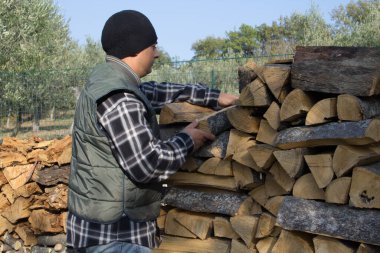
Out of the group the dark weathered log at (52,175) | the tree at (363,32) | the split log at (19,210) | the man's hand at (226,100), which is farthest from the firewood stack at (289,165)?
the tree at (363,32)

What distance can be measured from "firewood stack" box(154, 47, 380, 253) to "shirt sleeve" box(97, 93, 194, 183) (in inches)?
31.3

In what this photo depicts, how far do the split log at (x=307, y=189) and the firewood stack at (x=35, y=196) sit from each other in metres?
3.24

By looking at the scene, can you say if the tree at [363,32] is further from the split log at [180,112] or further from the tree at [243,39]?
the tree at [243,39]

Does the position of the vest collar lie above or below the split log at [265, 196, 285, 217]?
above

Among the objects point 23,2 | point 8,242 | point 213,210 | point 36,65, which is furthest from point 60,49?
point 213,210

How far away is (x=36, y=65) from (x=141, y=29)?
14.3 metres

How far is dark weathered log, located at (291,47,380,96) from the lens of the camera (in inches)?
109

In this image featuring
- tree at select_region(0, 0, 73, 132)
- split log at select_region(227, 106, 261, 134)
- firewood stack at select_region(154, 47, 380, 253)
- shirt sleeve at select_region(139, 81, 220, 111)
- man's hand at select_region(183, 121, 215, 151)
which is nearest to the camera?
firewood stack at select_region(154, 47, 380, 253)

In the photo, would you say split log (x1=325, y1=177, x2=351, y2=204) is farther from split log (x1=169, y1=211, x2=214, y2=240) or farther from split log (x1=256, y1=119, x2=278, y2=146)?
split log (x1=169, y1=211, x2=214, y2=240)

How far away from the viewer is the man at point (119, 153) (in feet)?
7.94

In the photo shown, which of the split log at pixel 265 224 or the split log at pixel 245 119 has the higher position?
the split log at pixel 245 119

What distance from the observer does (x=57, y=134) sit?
1061 centimetres

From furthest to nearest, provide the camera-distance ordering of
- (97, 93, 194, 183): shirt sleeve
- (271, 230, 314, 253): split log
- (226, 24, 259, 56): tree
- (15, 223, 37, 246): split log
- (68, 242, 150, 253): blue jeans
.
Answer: (226, 24, 259, 56): tree → (15, 223, 37, 246): split log → (271, 230, 314, 253): split log → (68, 242, 150, 253): blue jeans → (97, 93, 194, 183): shirt sleeve

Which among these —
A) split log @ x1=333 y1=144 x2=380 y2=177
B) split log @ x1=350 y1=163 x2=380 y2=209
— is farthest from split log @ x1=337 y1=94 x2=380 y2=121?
split log @ x1=350 y1=163 x2=380 y2=209
